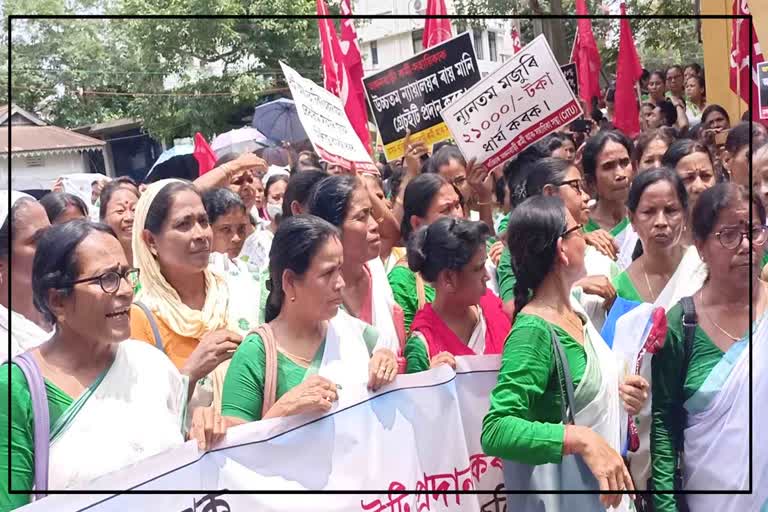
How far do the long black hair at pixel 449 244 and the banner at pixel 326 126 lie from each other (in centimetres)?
134

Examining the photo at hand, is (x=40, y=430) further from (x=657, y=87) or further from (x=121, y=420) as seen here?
(x=657, y=87)

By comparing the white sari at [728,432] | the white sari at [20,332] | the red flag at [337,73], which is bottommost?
the white sari at [728,432]

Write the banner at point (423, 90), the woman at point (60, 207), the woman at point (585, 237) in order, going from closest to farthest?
the woman at point (585, 237) → the woman at point (60, 207) → the banner at point (423, 90)

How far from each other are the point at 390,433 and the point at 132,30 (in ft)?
59.6

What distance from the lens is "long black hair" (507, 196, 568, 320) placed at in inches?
100

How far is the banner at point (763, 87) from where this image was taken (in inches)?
222

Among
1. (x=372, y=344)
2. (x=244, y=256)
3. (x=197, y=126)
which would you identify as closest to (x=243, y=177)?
(x=244, y=256)

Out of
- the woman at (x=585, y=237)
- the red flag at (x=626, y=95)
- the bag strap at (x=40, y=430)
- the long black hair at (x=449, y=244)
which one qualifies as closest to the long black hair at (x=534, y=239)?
the long black hair at (x=449, y=244)

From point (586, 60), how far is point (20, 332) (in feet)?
22.1

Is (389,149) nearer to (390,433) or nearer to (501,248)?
(501,248)

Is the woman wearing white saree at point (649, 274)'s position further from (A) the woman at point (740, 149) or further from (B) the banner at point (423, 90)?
(B) the banner at point (423, 90)

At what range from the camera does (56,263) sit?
2396 mm

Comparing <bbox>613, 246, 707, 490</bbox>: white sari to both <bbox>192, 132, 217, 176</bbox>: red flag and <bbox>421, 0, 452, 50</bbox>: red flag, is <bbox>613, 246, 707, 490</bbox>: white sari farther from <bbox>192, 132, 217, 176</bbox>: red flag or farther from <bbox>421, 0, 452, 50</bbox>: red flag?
<bbox>192, 132, 217, 176</bbox>: red flag

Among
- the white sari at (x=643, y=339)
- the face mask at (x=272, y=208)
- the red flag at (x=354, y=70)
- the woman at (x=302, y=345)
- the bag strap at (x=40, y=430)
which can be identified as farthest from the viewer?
the red flag at (x=354, y=70)
